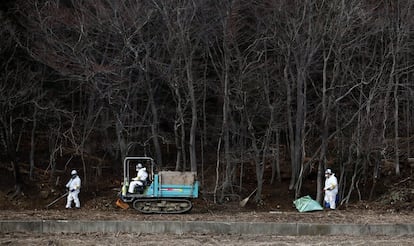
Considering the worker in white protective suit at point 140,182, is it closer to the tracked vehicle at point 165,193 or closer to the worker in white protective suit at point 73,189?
the tracked vehicle at point 165,193

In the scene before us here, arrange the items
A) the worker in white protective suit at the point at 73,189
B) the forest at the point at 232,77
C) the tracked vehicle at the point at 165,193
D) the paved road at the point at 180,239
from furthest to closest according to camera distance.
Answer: the forest at the point at 232,77
the worker in white protective suit at the point at 73,189
the tracked vehicle at the point at 165,193
the paved road at the point at 180,239

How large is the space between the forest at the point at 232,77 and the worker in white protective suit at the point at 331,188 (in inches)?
49.9

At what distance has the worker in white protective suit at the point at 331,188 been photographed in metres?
20.9

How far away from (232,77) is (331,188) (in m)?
6.05

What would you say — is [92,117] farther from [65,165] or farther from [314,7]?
[314,7]

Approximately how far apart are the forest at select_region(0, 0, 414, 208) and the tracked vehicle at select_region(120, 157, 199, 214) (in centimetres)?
350

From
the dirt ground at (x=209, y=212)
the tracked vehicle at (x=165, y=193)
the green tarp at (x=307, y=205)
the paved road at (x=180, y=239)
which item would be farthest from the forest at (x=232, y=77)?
the paved road at (x=180, y=239)

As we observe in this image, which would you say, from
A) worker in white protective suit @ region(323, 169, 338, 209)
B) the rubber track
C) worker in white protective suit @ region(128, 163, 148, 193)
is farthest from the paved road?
worker in white protective suit @ region(323, 169, 338, 209)

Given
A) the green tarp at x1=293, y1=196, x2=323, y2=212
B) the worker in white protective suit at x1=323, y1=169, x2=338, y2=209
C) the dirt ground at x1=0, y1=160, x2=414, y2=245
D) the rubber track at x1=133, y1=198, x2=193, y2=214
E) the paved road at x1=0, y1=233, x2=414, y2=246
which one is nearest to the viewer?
the paved road at x1=0, y1=233, x2=414, y2=246

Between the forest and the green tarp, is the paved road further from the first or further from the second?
the forest

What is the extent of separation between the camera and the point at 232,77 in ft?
77.3

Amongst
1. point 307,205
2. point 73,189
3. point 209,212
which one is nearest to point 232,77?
point 209,212

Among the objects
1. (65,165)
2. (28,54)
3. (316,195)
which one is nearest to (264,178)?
(316,195)

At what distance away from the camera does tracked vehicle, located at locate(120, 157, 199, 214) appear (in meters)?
18.7
